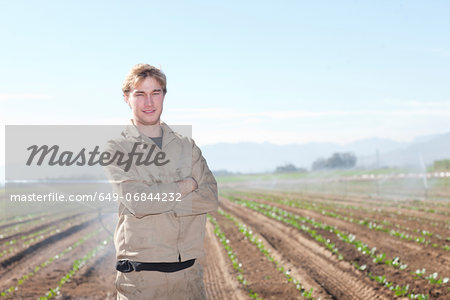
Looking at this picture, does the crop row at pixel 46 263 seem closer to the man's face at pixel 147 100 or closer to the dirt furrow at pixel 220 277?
the dirt furrow at pixel 220 277

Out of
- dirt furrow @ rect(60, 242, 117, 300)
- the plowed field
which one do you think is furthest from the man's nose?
dirt furrow @ rect(60, 242, 117, 300)

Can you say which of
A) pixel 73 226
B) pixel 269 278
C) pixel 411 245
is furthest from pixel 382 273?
pixel 73 226

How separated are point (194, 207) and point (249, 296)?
214 inches

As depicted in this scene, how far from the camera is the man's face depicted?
104 inches

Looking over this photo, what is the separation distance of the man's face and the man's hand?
1.18ft

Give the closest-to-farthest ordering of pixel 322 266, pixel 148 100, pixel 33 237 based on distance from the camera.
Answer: pixel 148 100 → pixel 322 266 → pixel 33 237

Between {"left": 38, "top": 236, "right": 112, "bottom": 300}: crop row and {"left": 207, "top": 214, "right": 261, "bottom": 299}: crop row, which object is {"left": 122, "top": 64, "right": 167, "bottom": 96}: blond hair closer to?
{"left": 207, "top": 214, "right": 261, "bottom": 299}: crop row

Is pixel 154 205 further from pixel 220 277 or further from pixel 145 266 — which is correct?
pixel 220 277

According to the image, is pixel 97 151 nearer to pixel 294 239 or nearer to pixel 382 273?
pixel 382 273

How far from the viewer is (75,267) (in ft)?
33.0

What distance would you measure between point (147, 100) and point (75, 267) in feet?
26.9

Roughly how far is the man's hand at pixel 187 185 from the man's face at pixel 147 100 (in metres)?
0.36

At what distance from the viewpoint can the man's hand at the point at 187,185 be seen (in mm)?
2717

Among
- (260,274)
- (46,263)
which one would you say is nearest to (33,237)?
(46,263)
